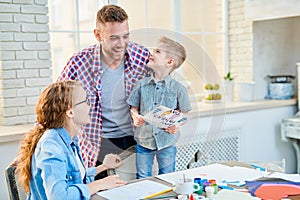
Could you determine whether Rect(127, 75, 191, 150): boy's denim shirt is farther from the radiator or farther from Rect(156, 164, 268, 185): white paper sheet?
the radiator

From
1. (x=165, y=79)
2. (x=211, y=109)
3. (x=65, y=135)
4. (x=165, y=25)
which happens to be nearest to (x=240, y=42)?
(x=165, y=25)

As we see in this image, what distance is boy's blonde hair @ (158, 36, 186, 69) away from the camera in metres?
1.67

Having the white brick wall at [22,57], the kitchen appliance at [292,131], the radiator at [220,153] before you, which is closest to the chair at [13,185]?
the white brick wall at [22,57]

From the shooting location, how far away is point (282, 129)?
3.83 meters

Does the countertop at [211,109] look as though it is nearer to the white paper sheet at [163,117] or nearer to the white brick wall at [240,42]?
the white paper sheet at [163,117]

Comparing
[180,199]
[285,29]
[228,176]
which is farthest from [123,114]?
[285,29]

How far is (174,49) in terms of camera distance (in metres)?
1.67

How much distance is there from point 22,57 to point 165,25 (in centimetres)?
149

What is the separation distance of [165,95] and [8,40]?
150 centimetres

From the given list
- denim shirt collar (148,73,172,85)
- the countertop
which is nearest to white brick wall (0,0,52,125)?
the countertop

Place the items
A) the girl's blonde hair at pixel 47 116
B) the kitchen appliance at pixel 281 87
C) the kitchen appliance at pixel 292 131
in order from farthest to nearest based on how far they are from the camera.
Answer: the kitchen appliance at pixel 281 87
the kitchen appliance at pixel 292 131
the girl's blonde hair at pixel 47 116

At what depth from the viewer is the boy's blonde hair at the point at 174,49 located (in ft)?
5.47

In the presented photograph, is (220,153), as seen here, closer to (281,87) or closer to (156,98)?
(281,87)

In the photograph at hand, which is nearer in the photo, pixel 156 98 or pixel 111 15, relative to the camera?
pixel 156 98
